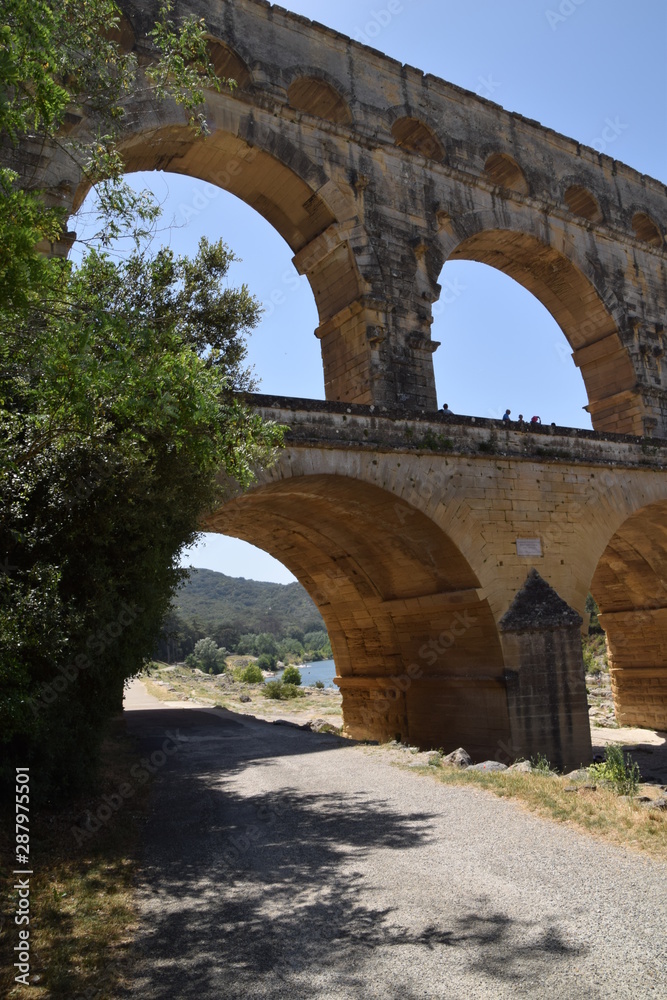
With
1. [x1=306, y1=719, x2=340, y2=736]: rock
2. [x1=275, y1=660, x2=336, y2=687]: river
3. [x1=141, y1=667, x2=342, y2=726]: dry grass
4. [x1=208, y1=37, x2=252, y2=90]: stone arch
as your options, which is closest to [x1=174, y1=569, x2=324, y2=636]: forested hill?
[x1=275, y1=660, x2=336, y2=687]: river

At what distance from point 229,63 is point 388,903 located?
14294 millimetres

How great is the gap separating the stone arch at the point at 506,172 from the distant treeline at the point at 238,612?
52930 millimetres

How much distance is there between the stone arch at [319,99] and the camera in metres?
14.6

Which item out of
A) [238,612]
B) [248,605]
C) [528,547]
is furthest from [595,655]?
[248,605]

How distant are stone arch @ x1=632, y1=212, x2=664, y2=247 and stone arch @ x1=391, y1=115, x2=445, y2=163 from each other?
7.13 m

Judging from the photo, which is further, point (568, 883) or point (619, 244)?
point (619, 244)

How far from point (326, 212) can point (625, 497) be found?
26.0ft

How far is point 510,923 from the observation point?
4.32m

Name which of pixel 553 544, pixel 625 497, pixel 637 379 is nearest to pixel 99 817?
pixel 553 544

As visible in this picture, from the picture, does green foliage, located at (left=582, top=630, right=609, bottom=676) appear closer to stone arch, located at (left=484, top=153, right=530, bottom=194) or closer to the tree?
stone arch, located at (left=484, top=153, right=530, bottom=194)

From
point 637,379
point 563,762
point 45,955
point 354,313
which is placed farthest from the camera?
point 637,379

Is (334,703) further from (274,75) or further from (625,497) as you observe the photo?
(274,75)

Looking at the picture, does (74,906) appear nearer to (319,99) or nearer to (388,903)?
(388,903)

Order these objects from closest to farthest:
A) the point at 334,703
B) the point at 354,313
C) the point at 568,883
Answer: the point at 568,883
the point at 354,313
the point at 334,703
